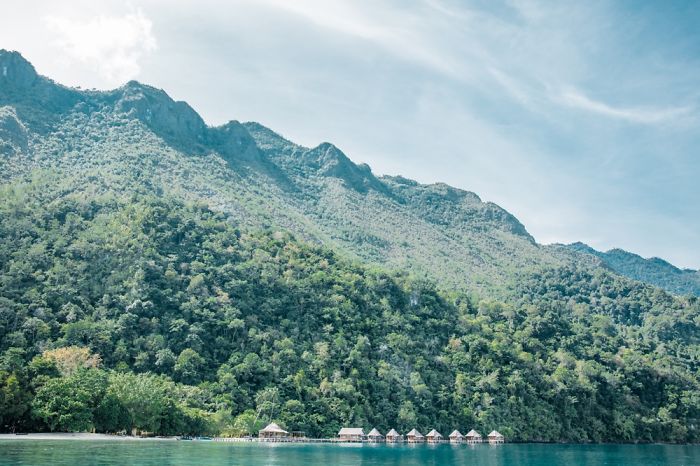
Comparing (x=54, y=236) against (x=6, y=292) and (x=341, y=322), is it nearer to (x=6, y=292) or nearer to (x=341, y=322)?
(x=6, y=292)

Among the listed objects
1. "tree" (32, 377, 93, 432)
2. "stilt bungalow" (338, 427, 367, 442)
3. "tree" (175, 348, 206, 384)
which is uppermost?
"tree" (175, 348, 206, 384)

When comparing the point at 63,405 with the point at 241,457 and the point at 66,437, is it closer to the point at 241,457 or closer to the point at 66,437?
the point at 66,437

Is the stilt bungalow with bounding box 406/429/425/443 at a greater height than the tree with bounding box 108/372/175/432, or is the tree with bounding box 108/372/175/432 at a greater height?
the tree with bounding box 108/372/175/432

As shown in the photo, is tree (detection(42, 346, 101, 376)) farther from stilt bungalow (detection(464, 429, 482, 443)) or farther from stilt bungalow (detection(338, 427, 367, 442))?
stilt bungalow (detection(464, 429, 482, 443))

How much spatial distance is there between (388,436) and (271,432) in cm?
1949

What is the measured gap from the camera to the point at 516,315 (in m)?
143

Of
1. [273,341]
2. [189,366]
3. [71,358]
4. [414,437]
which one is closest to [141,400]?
[71,358]

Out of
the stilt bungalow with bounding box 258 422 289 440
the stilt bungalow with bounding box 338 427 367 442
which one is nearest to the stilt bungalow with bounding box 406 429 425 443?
the stilt bungalow with bounding box 338 427 367 442

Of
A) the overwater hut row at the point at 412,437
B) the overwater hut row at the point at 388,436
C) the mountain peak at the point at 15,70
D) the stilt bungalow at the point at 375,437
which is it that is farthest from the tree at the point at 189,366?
the mountain peak at the point at 15,70

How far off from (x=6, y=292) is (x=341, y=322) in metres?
52.8

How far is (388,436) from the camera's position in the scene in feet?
323

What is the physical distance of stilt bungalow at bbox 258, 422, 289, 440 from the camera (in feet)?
283

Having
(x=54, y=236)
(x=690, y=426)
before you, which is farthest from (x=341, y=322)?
(x=690, y=426)

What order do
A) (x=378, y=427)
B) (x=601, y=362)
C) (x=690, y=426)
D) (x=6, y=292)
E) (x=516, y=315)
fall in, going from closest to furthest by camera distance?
(x=6, y=292) → (x=378, y=427) → (x=690, y=426) → (x=601, y=362) → (x=516, y=315)
